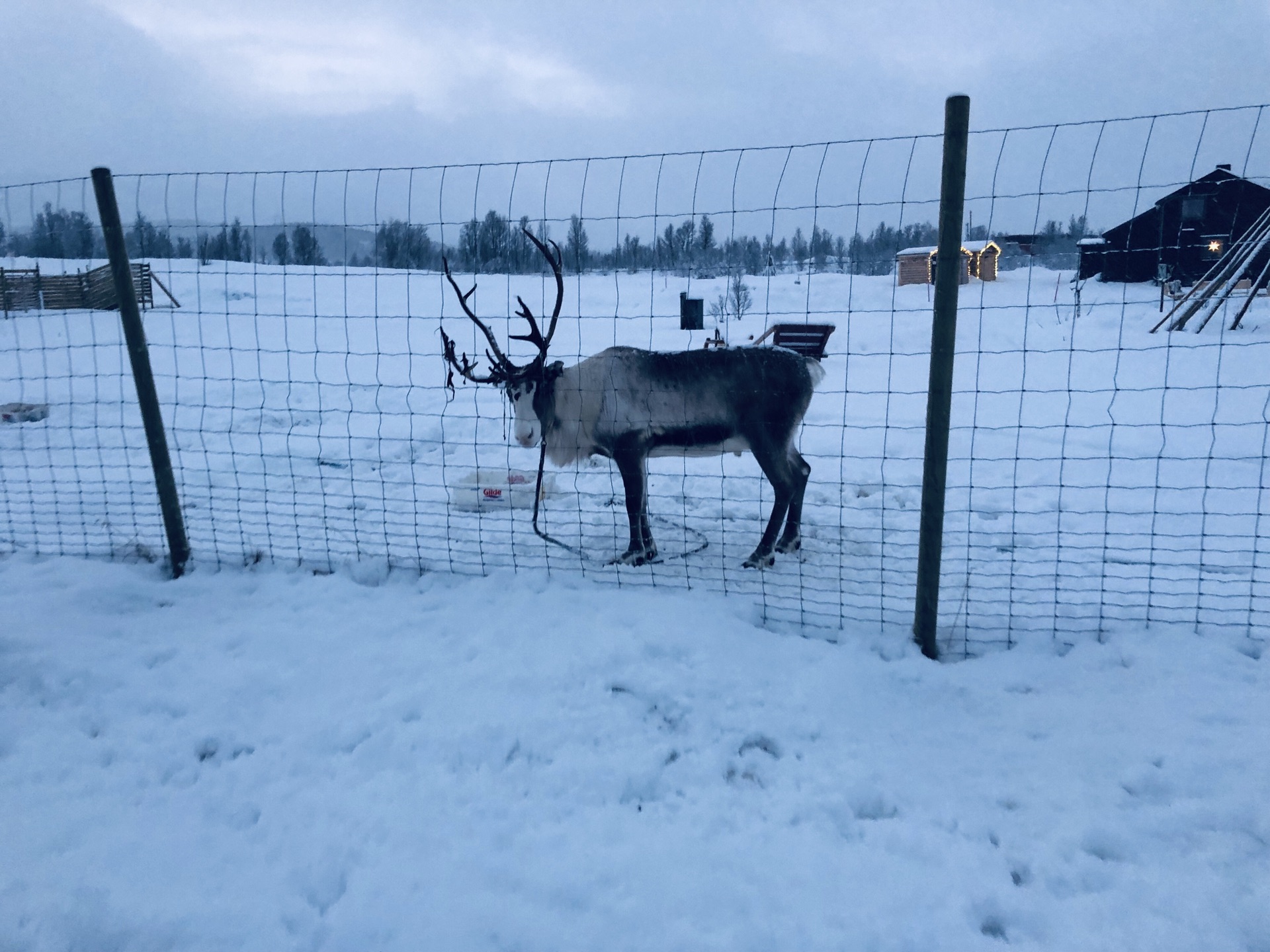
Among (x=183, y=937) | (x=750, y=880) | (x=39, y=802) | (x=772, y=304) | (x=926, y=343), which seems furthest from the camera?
(x=772, y=304)

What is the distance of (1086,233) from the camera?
3285 mm

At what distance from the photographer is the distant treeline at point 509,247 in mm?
3814

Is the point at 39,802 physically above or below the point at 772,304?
below

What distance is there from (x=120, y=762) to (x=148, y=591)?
153 cm

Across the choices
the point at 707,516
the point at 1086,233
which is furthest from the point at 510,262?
the point at 1086,233

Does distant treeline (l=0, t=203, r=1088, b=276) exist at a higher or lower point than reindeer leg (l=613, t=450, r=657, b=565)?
higher

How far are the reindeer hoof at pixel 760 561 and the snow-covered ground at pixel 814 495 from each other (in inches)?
3.1

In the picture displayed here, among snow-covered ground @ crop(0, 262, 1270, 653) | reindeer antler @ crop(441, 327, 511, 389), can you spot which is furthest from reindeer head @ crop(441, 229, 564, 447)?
snow-covered ground @ crop(0, 262, 1270, 653)

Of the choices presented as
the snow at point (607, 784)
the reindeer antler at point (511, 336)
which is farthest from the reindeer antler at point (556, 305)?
the snow at point (607, 784)

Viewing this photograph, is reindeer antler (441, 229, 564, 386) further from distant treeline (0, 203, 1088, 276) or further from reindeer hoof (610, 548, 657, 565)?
reindeer hoof (610, 548, 657, 565)

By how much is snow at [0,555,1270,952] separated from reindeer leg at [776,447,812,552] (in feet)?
3.54

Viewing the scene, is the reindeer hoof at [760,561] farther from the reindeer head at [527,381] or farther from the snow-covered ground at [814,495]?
the reindeer head at [527,381]

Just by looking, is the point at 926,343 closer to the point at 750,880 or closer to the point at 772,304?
the point at 772,304

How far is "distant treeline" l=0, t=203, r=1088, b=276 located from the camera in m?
3.81
